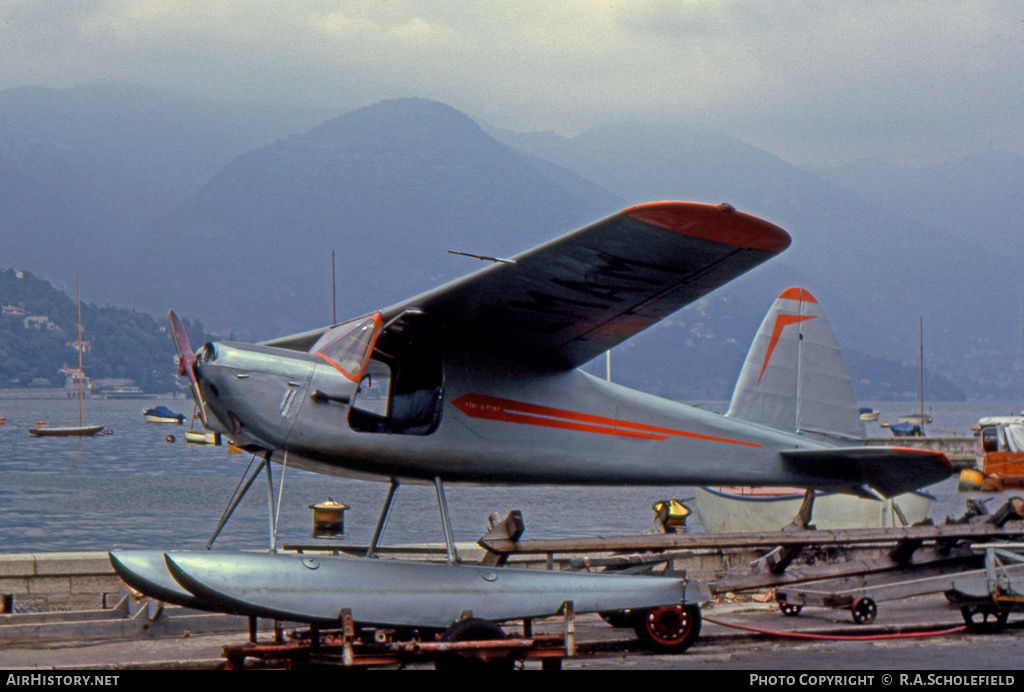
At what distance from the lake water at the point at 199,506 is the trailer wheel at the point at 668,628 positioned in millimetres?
15553

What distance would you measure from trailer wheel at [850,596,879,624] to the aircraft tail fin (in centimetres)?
177

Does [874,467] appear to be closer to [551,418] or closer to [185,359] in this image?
[551,418]

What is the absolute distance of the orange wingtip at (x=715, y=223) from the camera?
7.11 m

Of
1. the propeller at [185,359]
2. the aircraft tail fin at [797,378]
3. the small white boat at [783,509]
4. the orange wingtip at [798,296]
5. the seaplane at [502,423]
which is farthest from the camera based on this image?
the small white boat at [783,509]

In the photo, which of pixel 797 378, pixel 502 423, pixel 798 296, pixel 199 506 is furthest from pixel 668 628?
pixel 199 506

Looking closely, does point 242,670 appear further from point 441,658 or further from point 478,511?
point 478,511

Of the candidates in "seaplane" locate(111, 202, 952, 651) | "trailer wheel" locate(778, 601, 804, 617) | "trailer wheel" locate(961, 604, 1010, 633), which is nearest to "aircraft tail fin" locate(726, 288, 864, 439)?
"seaplane" locate(111, 202, 952, 651)

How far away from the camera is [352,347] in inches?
326

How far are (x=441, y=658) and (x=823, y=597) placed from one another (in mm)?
4679

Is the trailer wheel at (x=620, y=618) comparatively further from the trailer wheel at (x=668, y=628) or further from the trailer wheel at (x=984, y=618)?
the trailer wheel at (x=984, y=618)

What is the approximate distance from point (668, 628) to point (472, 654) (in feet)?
7.93

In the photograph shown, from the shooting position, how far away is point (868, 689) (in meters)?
7.02

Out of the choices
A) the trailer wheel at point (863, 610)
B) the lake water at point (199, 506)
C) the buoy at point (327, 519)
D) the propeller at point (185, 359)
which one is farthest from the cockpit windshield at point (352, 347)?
the lake water at point (199, 506)

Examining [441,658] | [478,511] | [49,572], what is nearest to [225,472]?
[478,511]
